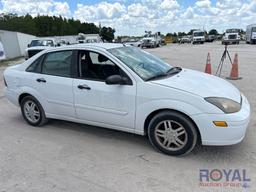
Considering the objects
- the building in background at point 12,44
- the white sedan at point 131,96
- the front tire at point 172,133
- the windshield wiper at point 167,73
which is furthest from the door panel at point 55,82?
the building in background at point 12,44

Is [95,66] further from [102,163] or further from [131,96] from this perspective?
[102,163]

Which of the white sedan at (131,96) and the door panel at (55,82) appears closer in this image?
the white sedan at (131,96)

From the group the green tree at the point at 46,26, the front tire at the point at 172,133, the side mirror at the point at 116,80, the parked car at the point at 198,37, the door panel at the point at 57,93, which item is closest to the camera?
the front tire at the point at 172,133

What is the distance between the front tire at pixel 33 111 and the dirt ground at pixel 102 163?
26cm

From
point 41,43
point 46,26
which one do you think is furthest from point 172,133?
point 46,26

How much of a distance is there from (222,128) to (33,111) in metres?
3.44

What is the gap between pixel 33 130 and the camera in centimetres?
469

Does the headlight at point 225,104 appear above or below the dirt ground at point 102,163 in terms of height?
above

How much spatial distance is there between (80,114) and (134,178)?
1.60m

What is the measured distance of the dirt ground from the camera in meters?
2.93

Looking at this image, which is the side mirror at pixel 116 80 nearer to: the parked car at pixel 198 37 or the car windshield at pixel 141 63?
the car windshield at pixel 141 63

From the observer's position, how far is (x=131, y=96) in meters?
3.61

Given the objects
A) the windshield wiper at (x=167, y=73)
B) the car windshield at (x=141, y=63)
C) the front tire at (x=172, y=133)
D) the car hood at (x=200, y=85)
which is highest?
the car windshield at (x=141, y=63)

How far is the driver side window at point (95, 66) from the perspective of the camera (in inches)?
156
